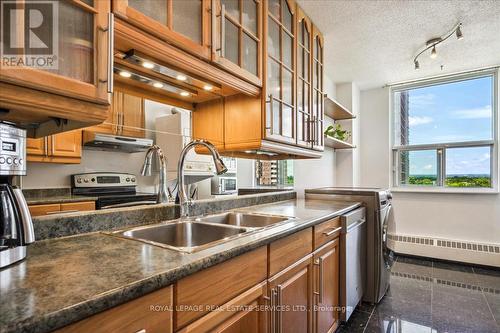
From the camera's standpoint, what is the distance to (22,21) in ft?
2.32

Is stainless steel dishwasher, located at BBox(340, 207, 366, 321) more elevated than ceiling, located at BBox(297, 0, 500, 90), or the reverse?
ceiling, located at BBox(297, 0, 500, 90)

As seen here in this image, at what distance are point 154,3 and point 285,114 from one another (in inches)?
45.8

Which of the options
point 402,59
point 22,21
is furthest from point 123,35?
point 402,59

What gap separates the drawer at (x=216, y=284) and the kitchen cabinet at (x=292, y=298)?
147 mm

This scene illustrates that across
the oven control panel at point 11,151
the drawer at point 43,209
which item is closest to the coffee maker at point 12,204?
the oven control panel at point 11,151

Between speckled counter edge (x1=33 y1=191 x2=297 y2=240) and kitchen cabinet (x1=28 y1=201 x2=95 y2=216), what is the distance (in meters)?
0.26

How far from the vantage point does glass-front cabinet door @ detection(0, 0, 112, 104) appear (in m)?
0.71

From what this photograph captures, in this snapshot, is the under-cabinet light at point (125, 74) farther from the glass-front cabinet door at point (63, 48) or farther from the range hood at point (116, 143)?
the glass-front cabinet door at point (63, 48)

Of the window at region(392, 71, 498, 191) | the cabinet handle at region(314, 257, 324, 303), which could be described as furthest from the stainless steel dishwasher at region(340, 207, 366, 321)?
the window at region(392, 71, 498, 191)

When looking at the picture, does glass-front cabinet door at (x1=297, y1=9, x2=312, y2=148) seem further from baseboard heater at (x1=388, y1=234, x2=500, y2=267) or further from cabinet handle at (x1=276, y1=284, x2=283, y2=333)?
baseboard heater at (x1=388, y1=234, x2=500, y2=267)

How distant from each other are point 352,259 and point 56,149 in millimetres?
2111

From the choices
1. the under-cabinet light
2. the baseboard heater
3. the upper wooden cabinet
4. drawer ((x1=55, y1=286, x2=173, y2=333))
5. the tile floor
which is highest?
the under-cabinet light

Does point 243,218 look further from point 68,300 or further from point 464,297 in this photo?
point 464,297

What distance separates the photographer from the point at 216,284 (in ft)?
2.95
